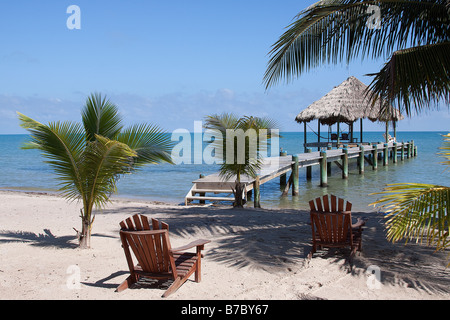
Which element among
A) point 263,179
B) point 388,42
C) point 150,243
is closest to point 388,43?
point 388,42

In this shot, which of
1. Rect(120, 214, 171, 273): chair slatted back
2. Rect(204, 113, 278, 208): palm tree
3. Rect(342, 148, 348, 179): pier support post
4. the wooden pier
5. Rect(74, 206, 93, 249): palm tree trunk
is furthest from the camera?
Rect(342, 148, 348, 179): pier support post

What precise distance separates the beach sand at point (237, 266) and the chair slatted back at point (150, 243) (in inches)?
10.8

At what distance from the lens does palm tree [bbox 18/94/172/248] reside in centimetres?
504

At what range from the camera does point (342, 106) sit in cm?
2459

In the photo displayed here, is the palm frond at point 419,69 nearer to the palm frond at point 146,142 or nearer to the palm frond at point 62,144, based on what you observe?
the palm frond at point 146,142

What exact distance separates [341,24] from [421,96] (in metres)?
1.46

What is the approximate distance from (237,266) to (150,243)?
1.44 meters

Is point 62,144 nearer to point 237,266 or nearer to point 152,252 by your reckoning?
point 152,252

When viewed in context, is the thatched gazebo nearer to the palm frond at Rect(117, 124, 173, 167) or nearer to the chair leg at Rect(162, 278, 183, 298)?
the palm frond at Rect(117, 124, 173, 167)

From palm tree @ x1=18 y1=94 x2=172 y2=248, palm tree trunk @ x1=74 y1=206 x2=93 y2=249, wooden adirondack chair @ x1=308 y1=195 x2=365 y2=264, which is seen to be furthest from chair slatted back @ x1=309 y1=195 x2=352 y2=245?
palm tree trunk @ x1=74 y1=206 x2=93 y2=249

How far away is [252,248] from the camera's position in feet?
17.8

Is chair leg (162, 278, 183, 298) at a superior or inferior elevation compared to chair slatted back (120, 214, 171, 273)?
inferior

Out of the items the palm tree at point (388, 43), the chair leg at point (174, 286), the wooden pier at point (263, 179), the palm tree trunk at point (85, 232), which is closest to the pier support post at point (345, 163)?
the wooden pier at point (263, 179)
